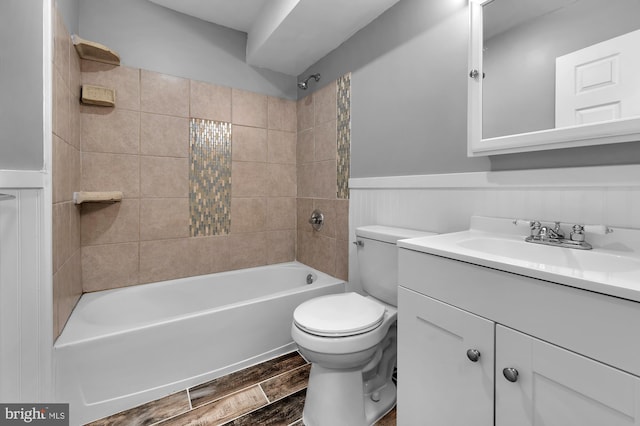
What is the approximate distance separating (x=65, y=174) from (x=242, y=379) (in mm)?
1432

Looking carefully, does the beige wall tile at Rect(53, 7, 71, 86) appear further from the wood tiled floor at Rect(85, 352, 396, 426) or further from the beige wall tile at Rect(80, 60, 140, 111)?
the wood tiled floor at Rect(85, 352, 396, 426)

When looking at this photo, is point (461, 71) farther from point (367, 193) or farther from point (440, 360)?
point (440, 360)

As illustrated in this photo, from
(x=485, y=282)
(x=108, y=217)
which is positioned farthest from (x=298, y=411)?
(x=108, y=217)

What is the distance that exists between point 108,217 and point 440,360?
2.06 metres

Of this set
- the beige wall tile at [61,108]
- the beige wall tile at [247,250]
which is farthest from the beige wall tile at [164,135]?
the beige wall tile at [247,250]

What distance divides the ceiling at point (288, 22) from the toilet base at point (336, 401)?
6.47 feet

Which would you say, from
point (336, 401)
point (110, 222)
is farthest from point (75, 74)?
point (336, 401)

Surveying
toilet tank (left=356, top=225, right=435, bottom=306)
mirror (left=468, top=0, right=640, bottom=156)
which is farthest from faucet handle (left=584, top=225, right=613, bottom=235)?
toilet tank (left=356, top=225, right=435, bottom=306)

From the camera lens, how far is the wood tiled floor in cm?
131

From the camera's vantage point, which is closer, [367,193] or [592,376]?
[592,376]

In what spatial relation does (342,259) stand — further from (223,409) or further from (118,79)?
(118,79)

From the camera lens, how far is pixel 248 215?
2410mm

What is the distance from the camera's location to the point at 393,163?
5.63ft

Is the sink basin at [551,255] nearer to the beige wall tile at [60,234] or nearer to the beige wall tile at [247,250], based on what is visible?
the beige wall tile at [60,234]
